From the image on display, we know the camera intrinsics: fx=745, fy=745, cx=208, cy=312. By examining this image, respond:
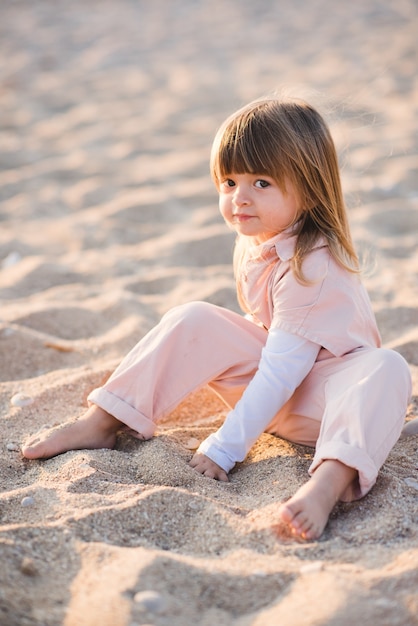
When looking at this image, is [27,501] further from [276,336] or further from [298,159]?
[298,159]

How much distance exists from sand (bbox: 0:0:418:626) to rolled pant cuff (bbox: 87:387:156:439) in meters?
0.04

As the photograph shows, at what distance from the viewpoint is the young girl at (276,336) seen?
184 centimetres

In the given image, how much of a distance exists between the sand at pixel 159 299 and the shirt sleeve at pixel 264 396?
0.23 ft

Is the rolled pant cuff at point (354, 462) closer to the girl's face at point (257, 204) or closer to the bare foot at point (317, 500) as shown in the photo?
the bare foot at point (317, 500)

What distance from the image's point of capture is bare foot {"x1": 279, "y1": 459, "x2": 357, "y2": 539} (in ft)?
5.00

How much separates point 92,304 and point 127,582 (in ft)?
5.49

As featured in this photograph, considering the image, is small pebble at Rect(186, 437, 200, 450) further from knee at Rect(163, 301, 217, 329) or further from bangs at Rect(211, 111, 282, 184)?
bangs at Rect(211, 111, 282, 184)

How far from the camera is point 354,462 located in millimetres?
1635

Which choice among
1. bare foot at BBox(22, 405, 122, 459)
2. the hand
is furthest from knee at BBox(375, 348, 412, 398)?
bare foot at BBox(22, 405, 122, 459)

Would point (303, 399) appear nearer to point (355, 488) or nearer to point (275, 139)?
point (355, 488)

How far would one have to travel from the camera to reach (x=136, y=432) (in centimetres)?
200

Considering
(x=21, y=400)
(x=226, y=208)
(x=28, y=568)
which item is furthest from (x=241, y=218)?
(x=28, y=568)

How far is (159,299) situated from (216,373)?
0.94m

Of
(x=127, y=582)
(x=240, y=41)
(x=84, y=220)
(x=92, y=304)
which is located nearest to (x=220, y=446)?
(x=127, y=582)
